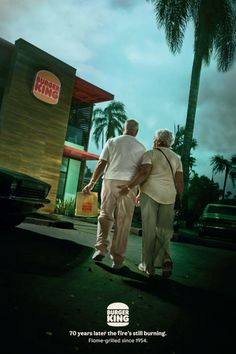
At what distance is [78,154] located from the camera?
1634cm

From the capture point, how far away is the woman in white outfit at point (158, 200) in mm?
3959

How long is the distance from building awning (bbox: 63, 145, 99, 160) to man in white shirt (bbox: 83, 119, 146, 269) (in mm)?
10649

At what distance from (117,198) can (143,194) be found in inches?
12.4

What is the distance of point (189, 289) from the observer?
3.55 m

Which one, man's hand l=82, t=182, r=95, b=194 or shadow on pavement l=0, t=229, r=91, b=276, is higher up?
man's hand l=82, t=182, r=95, b=194

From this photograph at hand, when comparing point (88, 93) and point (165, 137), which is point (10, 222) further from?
point (88, 93)

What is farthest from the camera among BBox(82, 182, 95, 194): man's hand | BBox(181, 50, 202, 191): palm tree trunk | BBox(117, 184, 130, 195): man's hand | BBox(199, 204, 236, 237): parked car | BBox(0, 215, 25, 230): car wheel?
BBox(181, 50, 202, 191): palm tree trunk

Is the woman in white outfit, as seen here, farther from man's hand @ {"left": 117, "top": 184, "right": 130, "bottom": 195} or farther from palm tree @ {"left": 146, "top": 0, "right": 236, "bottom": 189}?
palm tree @ {"left": 146, "top": 0, "right": 236, "bottom": 189}

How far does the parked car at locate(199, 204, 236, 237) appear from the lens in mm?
13250

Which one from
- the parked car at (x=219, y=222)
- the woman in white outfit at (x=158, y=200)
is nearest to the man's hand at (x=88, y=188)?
the woman in white outfit at (x=158, y=200)

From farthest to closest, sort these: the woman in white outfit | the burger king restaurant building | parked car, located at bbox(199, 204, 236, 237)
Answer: parked car, located at bbox(199, 204, 236, 237), the burger king restaurant building, the woman in white outfit

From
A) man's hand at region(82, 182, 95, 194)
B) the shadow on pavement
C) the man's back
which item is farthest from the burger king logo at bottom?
man's hand at region(82, 182, 95, 194)

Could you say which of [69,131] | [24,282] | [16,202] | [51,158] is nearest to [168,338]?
[24,282]

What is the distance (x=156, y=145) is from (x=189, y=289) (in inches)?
68.7
